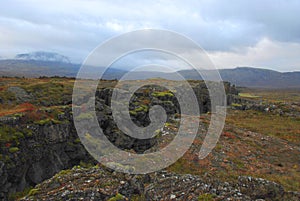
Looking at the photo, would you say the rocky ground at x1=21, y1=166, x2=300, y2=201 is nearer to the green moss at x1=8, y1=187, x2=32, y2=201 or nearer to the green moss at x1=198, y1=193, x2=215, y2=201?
the green moss at x1=198, y1=193, x2=215, y2=201

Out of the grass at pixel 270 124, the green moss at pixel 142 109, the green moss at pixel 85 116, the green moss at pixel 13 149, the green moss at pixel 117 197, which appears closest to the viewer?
the green moss at pixel 117 197

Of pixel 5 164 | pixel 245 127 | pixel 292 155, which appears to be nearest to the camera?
pixel 292 155

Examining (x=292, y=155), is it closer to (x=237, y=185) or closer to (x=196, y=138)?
(x=196, y=138)

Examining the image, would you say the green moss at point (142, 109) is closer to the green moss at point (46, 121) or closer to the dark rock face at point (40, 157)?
the dark rock face at point (40, 157)

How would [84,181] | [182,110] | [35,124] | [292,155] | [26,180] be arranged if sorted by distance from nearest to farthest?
1. [84,181]
2. [292,155]
3. [26,180]
4. [35,124]
5. [182,110]

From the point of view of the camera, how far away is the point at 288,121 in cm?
4022

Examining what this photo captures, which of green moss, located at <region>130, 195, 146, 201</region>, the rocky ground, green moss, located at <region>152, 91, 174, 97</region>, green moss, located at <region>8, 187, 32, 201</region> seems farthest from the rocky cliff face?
green moss, located at <region>130, 195, 146, 201</region>

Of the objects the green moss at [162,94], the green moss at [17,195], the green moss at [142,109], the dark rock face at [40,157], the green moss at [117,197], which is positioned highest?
the green moss at [162,94]

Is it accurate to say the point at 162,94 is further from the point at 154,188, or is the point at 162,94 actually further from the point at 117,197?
the point at 117,197

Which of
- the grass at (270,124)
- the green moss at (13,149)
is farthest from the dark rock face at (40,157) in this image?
the grass at (270,124)

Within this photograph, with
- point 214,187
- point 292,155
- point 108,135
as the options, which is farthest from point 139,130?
point 214,187

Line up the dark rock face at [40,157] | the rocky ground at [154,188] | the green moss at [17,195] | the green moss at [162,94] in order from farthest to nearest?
the green moss at [162,94]
the dark rock face at [40,157]
the green moss at [17,195]
the rocky ground at [154,188]

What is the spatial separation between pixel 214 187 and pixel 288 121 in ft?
99.4

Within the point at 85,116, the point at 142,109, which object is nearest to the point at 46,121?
the point at 85,116
